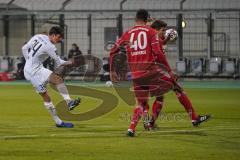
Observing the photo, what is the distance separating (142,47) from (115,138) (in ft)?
6.20

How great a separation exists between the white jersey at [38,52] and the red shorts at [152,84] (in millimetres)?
2349

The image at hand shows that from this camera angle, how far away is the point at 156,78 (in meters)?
14.8

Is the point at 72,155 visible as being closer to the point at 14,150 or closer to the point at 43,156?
the point at 43,156


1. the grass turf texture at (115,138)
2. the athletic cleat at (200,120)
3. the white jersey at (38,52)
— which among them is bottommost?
the grass turf texture at (115,138)

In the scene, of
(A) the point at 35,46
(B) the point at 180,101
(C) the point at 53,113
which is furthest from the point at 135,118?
(A) the point at 35,46

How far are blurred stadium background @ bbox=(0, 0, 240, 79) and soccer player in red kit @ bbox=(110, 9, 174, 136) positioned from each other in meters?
22.7

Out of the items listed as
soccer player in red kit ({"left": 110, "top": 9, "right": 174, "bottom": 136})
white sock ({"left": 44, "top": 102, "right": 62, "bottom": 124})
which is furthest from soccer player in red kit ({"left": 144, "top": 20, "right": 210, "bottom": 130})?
white sock ({"left": 44, "top": 102, "right": 62, "bottom": 124})

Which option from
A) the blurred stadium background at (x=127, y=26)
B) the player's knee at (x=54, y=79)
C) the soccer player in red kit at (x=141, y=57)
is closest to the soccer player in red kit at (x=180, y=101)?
the soccer player in red kit at (x=141, y=57)

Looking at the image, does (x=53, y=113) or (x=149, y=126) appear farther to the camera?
(x=53, y=113)

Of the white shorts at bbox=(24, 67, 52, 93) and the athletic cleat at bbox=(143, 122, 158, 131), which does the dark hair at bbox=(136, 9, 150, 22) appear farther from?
the white shorts at bbox=(24, 67, 52, 93)

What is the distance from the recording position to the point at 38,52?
1616cm

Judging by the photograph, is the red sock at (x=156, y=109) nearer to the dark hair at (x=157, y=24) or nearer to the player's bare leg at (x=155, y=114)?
the player's bare leg at (x=155, y=114)

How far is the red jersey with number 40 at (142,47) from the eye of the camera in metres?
13.9

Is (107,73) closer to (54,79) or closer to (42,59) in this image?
(54,79)
